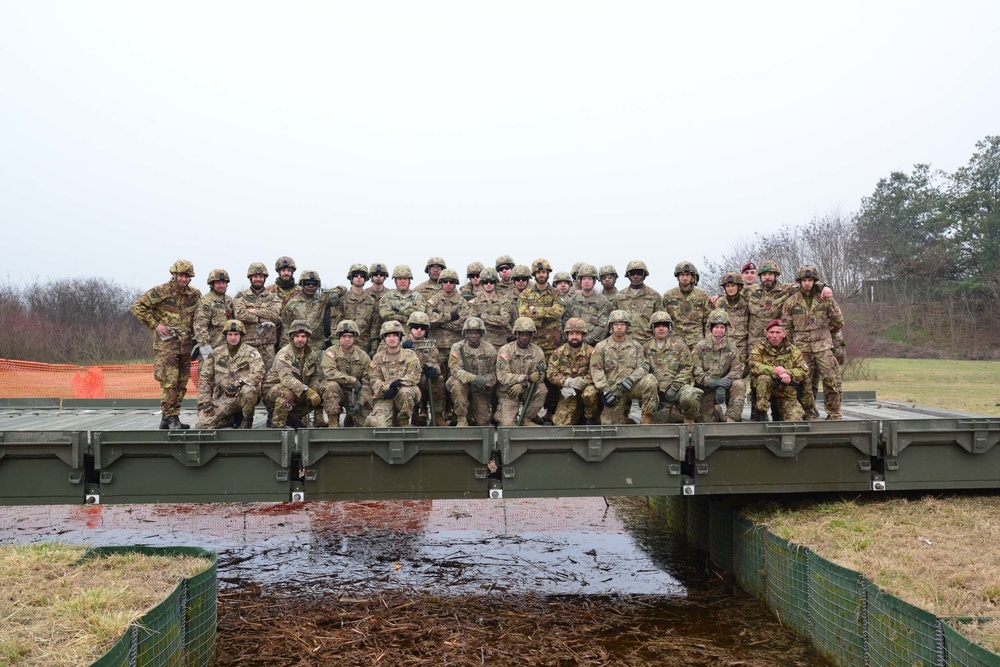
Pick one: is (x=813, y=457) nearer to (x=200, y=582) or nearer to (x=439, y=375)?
(x=439, y=375)

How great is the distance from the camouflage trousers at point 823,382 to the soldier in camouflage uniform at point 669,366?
1148mm

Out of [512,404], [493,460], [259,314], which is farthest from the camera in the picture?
[259,314]

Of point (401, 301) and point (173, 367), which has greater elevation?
point (401, 301)

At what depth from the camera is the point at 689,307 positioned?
9188 millimetres

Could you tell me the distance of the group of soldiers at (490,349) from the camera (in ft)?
25.8

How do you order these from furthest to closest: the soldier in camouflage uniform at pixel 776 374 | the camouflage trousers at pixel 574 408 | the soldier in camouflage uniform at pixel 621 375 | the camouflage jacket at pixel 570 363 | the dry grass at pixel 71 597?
1. the camouflage jacket at pixel 570 363
2. the camouflage trousers at pixel 574 408
3. the soldier in camouflage uniform at pixel 776 374
4. the soldier in camouflage uniform at pixel 621 375
5. the dry grass at pixel 71 597

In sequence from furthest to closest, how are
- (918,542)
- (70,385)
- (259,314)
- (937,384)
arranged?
(937,384) < (70,385) < (259,314) < (918,542)

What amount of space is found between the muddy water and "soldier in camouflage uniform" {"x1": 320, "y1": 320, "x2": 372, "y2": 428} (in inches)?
72.9

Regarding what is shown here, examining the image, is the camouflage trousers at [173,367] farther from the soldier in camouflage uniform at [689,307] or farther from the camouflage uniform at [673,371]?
the soldier in camouflage uniform at [689,307]

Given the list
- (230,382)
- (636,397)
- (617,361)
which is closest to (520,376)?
(617,361)

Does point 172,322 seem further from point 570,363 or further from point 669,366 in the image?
point 669,366

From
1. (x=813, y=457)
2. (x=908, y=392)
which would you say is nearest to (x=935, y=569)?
(x=813, y=457)

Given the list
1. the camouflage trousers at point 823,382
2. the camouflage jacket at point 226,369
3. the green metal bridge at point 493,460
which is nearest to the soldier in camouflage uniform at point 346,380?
the camouflage jacket at point 226,369

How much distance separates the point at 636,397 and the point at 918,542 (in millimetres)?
2820
